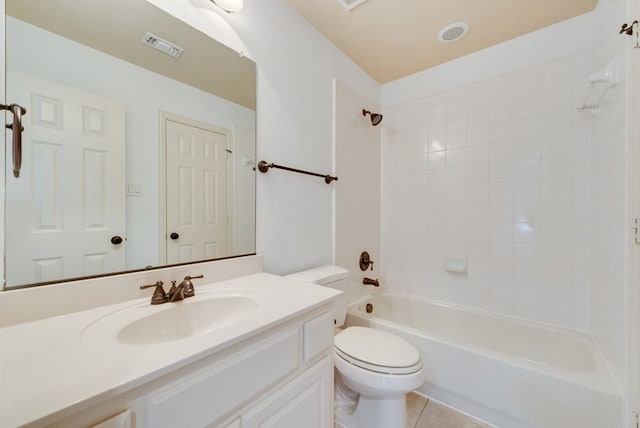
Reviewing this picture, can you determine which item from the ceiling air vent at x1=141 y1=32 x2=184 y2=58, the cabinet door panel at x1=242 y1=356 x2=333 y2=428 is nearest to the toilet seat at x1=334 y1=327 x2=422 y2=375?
the cabinet door panel at x1=242 y1=356 x2=333 y2=428

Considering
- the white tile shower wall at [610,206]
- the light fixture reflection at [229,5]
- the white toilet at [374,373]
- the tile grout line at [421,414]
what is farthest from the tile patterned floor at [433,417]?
the light fixture reflection at [229,5]

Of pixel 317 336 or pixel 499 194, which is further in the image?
pixel 499 194

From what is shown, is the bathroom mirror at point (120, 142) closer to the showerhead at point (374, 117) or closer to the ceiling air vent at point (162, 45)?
the ceiling air vent at point (162, 45)

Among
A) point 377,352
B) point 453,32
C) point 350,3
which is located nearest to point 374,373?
point 377,352

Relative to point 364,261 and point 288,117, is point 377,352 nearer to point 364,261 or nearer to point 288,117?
point 364,261

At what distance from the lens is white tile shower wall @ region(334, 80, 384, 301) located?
73.8 inches

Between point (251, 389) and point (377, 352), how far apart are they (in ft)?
2.48

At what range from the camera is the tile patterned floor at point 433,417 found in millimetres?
1357

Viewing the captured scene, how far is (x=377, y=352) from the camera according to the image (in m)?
1.22

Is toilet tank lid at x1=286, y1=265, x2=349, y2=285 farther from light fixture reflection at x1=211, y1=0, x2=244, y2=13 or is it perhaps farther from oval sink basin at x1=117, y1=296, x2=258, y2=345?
light fixture reflection at x1=211, y1=0, x2=244, y2=13

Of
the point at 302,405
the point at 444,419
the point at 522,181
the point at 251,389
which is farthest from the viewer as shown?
the point at 522,181

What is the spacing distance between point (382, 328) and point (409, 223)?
0.99 m

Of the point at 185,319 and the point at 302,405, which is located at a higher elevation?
the point at 185,319

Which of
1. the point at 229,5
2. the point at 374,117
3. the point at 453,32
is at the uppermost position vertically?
the point at 453,32
